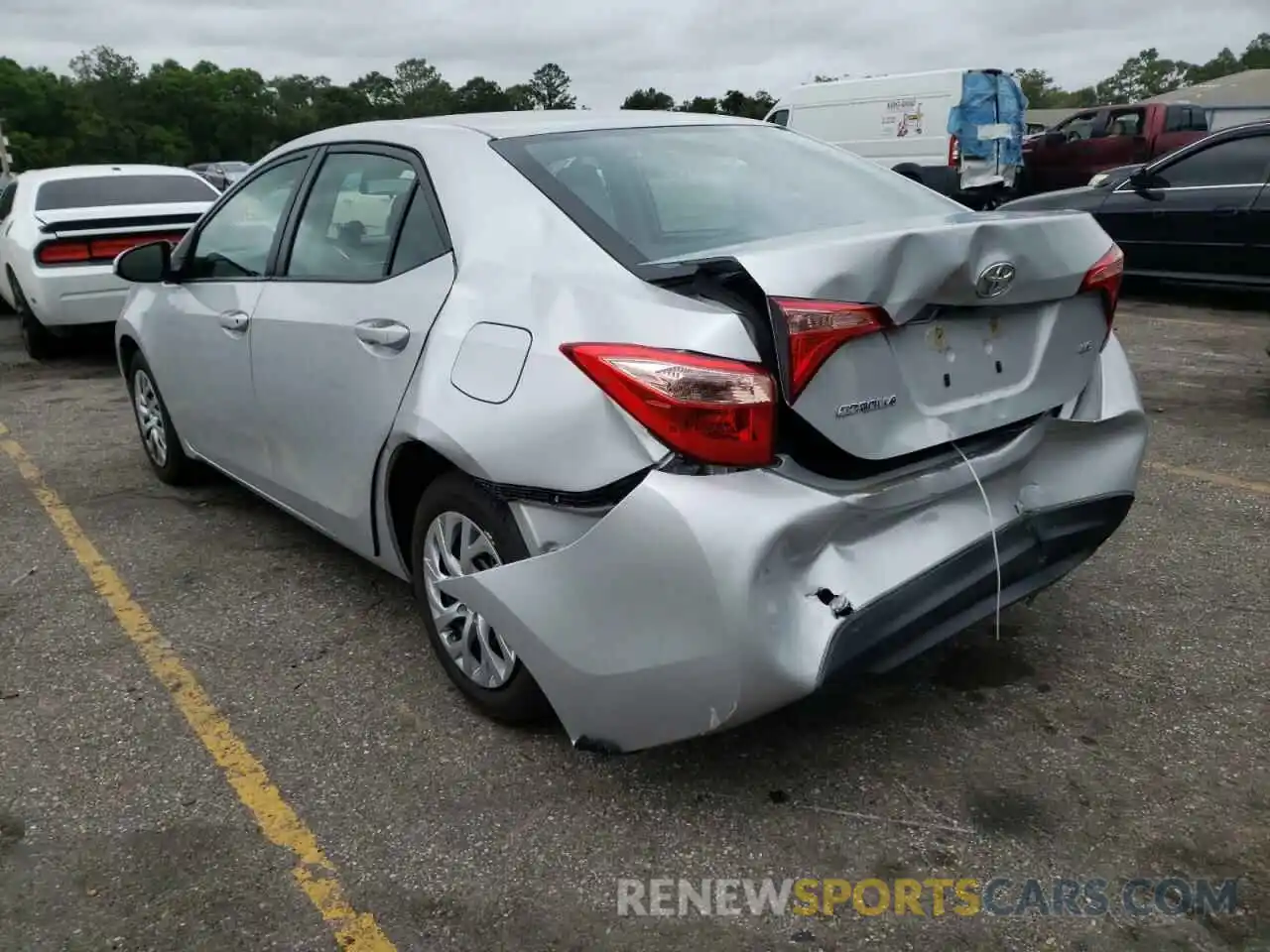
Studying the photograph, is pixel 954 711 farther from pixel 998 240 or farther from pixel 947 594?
pixel 998 240

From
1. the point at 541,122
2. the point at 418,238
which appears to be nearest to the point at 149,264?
the point at 418,238

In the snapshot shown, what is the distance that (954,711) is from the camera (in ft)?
9.83

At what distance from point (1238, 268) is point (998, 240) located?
7498 millimetres

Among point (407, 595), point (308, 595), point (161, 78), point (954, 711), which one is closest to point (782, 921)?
point (954, 711)

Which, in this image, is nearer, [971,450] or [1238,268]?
[971,450]

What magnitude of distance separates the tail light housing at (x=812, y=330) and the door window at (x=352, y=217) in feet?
4.63

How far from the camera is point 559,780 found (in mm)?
2754

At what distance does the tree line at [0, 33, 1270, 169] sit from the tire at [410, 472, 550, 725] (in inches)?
2123

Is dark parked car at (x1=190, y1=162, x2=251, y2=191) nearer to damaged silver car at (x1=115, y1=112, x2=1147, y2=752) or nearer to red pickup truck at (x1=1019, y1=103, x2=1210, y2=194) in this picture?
red pickup truck at (x1=1019, y1=103, x2=1210, y2=194)

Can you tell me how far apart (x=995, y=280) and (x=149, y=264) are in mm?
3324

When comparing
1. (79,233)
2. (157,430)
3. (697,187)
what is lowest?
(157,430)

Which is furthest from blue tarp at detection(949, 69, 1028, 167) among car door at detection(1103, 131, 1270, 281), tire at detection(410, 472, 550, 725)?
tire at detection(410, 472, 550, 725)

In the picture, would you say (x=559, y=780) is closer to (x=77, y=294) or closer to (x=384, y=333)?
(x=384, y=333)

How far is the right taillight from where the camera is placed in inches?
109
